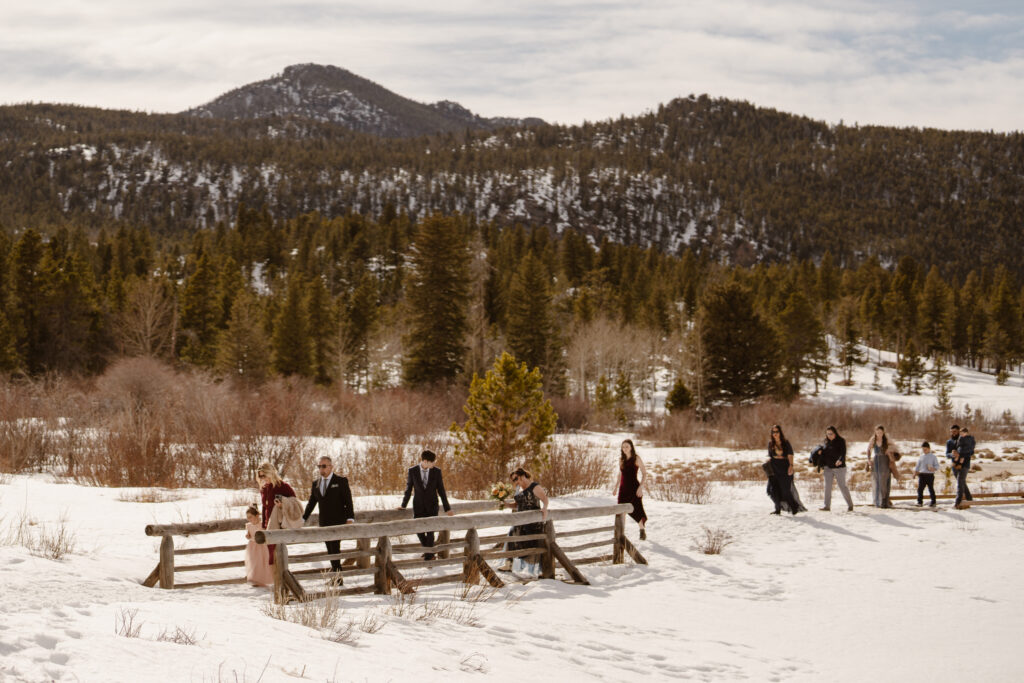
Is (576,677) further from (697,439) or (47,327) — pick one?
(47,327)

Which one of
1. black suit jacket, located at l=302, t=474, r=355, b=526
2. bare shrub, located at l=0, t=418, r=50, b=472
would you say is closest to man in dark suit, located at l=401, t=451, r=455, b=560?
black suit jacket, located at l=302, t=474, r=355, b=526

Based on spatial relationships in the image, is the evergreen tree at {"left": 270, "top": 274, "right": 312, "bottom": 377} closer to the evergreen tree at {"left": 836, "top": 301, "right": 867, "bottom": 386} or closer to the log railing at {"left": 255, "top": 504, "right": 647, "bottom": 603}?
the log railing at {"left": 255, "top": 504, "right": 647, "bottom": 603}

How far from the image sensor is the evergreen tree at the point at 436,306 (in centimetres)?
4659

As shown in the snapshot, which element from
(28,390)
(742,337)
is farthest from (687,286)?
(28,390)

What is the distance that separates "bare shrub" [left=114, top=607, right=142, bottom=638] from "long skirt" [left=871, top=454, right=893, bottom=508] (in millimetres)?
17301

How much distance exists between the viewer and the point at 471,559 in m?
12.2

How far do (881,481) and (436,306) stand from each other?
30.0 m

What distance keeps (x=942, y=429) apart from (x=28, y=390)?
134ft

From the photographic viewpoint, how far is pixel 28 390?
31.8m

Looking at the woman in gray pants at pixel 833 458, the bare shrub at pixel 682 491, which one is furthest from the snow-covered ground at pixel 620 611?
the bare shrub at pixel 682 491

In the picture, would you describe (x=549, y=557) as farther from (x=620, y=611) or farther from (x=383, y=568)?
(x=383, y=568)

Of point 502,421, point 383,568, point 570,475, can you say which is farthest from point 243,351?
point 383,568

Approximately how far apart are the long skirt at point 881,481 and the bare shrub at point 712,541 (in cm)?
481

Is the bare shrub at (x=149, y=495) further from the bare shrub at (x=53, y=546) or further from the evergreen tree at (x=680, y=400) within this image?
the evergreen tree at (x=680, y=400)
